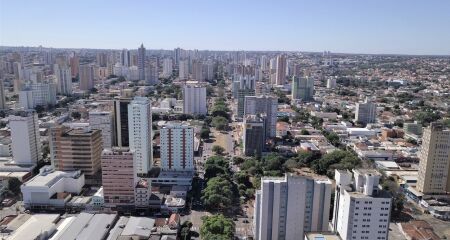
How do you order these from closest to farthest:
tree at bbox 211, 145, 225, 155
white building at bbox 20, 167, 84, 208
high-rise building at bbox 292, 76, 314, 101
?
white building at bbox 20, 167, 84, 208
tree at bbox 211, 145, 225, 155
high-rise building at bbox 292, 76, 314, 101

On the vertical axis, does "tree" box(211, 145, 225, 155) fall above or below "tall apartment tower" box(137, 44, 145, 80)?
below

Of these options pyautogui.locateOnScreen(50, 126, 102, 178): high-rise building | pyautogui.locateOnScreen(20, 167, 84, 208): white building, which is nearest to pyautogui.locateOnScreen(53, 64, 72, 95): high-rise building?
pyautogui.locateOnScreen(50, 126, 102, 178): high-rise building

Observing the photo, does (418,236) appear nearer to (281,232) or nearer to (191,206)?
(281,232)

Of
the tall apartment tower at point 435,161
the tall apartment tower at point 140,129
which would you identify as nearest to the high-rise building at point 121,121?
the tall apartment tower at point 140,129

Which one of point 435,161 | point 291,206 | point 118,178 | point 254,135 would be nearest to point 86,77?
point 254,135

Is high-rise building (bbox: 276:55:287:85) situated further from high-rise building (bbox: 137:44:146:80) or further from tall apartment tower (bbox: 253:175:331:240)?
tall apartment tower (bbox: 253:175:331:240)

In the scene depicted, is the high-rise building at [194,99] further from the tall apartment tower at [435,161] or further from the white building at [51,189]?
the tall apartment tower at [435,161]

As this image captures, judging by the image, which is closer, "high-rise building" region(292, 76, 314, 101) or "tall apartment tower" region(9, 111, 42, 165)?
"tall apartment tower" region(9, 111, 42, 165)
